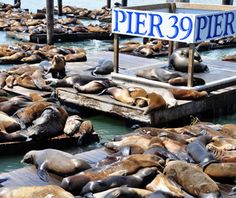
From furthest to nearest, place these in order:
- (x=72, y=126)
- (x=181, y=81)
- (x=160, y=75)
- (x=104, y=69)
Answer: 1. (x=104, y=69)
2. (x=160, y=75)
3. (x=181, y=81)
4. (x=72, y=126)

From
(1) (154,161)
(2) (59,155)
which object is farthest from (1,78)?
(1) (154,161)

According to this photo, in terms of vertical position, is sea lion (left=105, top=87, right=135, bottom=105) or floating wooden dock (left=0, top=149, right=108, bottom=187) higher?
sea lion (left=105, top=87, right=135, bottom=105)

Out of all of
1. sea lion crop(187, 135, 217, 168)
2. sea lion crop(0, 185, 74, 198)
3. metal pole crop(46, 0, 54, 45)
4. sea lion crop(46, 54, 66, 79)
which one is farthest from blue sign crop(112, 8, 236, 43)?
metal pole crop(46, 0, 54, 45)

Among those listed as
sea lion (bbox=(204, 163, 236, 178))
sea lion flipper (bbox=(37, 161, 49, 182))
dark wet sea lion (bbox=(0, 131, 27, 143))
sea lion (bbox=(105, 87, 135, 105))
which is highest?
sea lion (bbox=(204, 163, 236, 178))

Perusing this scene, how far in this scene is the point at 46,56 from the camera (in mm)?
14398

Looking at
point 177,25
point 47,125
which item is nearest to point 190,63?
point 177,25

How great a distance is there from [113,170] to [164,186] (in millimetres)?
623

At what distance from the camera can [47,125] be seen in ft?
24.8

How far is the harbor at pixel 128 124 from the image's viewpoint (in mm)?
5047

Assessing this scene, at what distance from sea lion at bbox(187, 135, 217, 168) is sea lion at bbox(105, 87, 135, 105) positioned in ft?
8.77

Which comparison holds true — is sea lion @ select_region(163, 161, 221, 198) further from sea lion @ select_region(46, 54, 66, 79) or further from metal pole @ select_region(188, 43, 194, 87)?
sea lion @ select_region(46, 54, 66, 79)

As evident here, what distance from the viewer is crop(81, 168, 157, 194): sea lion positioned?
189 inches

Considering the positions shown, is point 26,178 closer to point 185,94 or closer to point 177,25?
point 185,94

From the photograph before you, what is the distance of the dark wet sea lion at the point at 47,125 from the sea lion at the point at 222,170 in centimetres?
301
